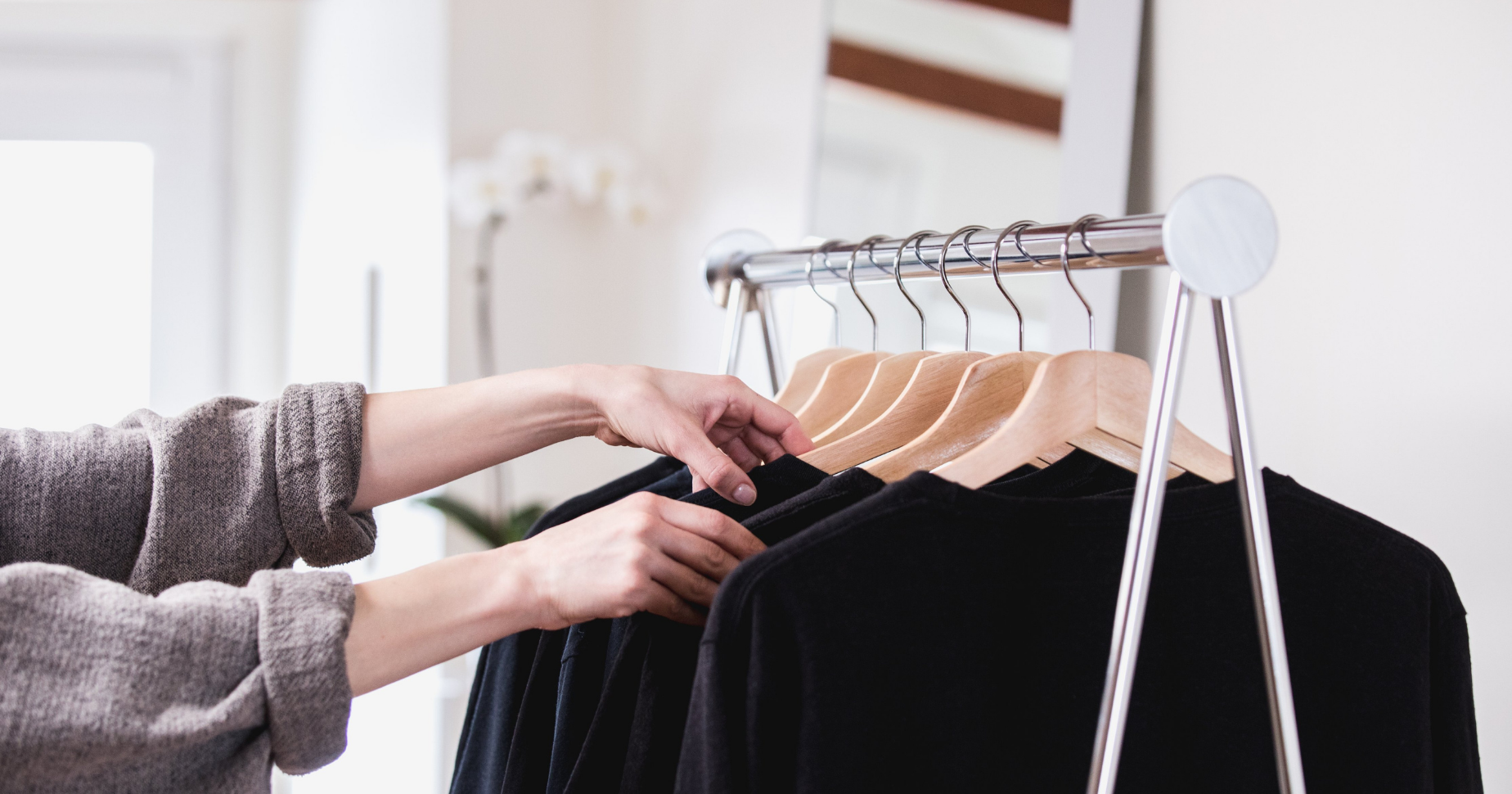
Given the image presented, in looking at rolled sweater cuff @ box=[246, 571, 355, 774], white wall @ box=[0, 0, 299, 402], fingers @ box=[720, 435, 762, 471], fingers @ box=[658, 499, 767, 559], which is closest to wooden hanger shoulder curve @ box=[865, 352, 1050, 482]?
fingers @ box=[658, 499, 767, 559]

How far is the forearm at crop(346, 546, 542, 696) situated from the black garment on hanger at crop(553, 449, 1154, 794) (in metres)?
A: 0.07

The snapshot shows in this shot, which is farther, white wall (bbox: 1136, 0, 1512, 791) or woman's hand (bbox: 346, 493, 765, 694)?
white wall (bbox: 1136, 0, 1512, 791)

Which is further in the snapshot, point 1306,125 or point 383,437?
point 1306,125

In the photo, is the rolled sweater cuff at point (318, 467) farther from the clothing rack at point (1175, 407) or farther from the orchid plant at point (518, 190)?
the orchid plant at point (518, 190)

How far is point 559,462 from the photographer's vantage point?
2.71 meters

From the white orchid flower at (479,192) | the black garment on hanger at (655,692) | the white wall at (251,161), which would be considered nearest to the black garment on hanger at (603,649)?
the black garment on hanger at (655,692)

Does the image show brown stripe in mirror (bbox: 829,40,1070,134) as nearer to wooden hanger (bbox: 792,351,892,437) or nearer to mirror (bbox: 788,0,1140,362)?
mirror (bbox: 788,0,1140,362)

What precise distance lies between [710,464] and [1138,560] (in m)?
0.30

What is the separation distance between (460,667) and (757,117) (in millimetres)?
1446

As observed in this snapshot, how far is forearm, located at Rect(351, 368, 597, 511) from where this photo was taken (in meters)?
0.90

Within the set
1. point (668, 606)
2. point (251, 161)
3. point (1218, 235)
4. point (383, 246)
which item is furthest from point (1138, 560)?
point (251, 161)

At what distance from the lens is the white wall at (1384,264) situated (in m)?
0.91

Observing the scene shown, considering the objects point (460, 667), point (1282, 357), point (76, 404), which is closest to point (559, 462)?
point (460, 667)

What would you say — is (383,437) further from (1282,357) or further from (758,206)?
(758,206)
